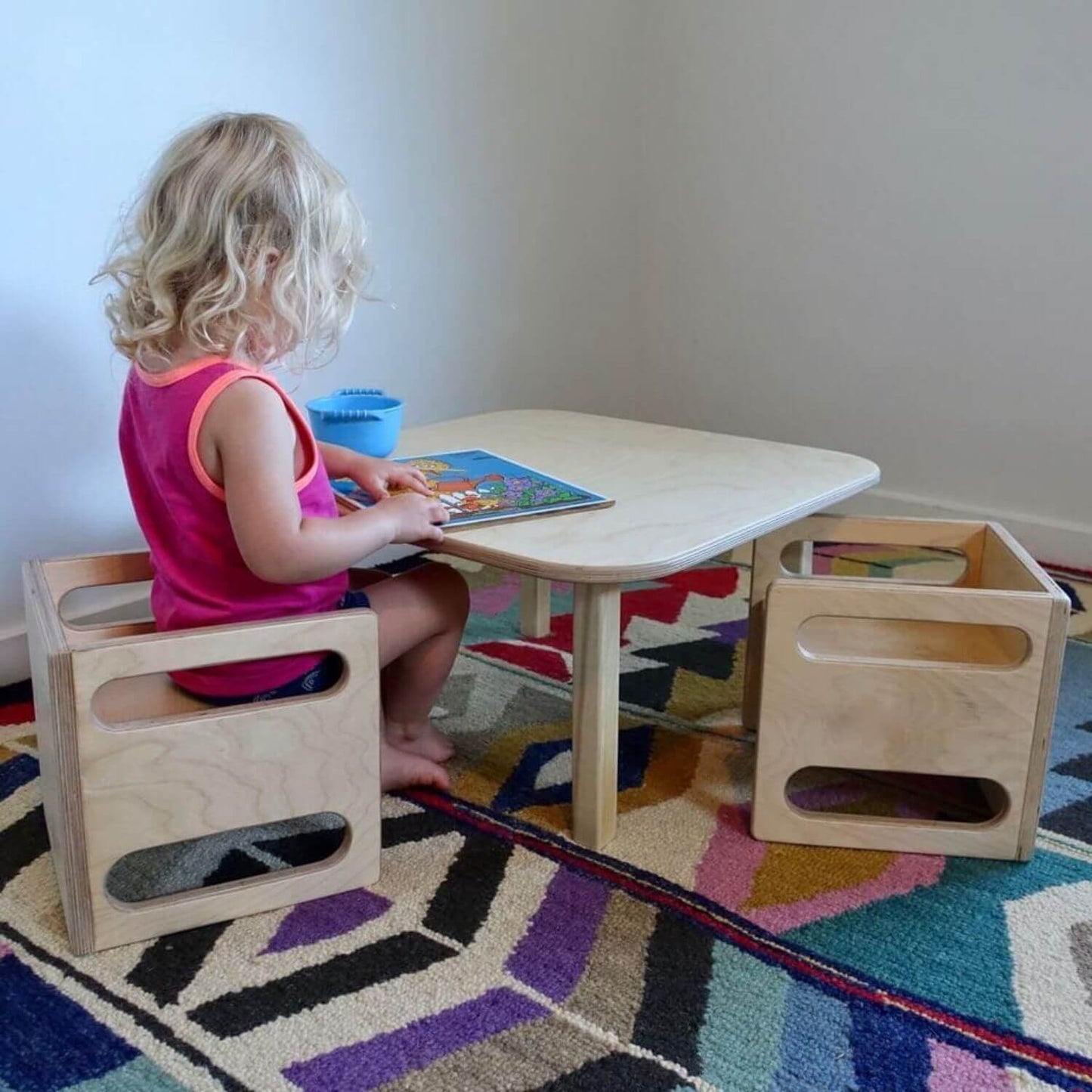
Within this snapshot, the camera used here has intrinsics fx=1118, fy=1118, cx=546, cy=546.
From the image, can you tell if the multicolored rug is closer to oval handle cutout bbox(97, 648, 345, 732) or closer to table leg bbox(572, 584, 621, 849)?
table leg bbox(572, 584, 621, 849)

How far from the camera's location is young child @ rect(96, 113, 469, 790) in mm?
910

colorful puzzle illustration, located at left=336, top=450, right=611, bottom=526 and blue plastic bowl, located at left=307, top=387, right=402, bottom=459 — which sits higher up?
blue plastic bowl, located at left=307, top=387, right=402, bottom=459

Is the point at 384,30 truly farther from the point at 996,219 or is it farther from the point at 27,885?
the point at 27,885

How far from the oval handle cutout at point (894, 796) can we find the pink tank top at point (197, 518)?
531mm

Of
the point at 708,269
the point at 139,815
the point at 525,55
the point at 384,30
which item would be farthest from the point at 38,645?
the point at 708,269

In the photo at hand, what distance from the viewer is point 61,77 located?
1.32 metres

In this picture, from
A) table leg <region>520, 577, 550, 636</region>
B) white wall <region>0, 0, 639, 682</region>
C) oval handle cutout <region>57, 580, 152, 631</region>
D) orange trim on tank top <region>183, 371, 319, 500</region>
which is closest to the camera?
orange trim on tank top <region>183, 371, 319, 500</region>

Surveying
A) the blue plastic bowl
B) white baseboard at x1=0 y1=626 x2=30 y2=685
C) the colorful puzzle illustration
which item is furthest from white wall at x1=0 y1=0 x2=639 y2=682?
the colorful puzzle illustration

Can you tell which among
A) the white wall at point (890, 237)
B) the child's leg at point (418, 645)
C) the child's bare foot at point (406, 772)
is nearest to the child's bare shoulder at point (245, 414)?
the child's leg at point (418, 645)

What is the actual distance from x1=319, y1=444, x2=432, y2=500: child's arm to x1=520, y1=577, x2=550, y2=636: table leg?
0.46m

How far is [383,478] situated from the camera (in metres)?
1.12

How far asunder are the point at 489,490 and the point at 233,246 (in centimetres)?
34

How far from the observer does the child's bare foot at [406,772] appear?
1.16 metres

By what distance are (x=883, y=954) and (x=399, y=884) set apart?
42 centimetres
